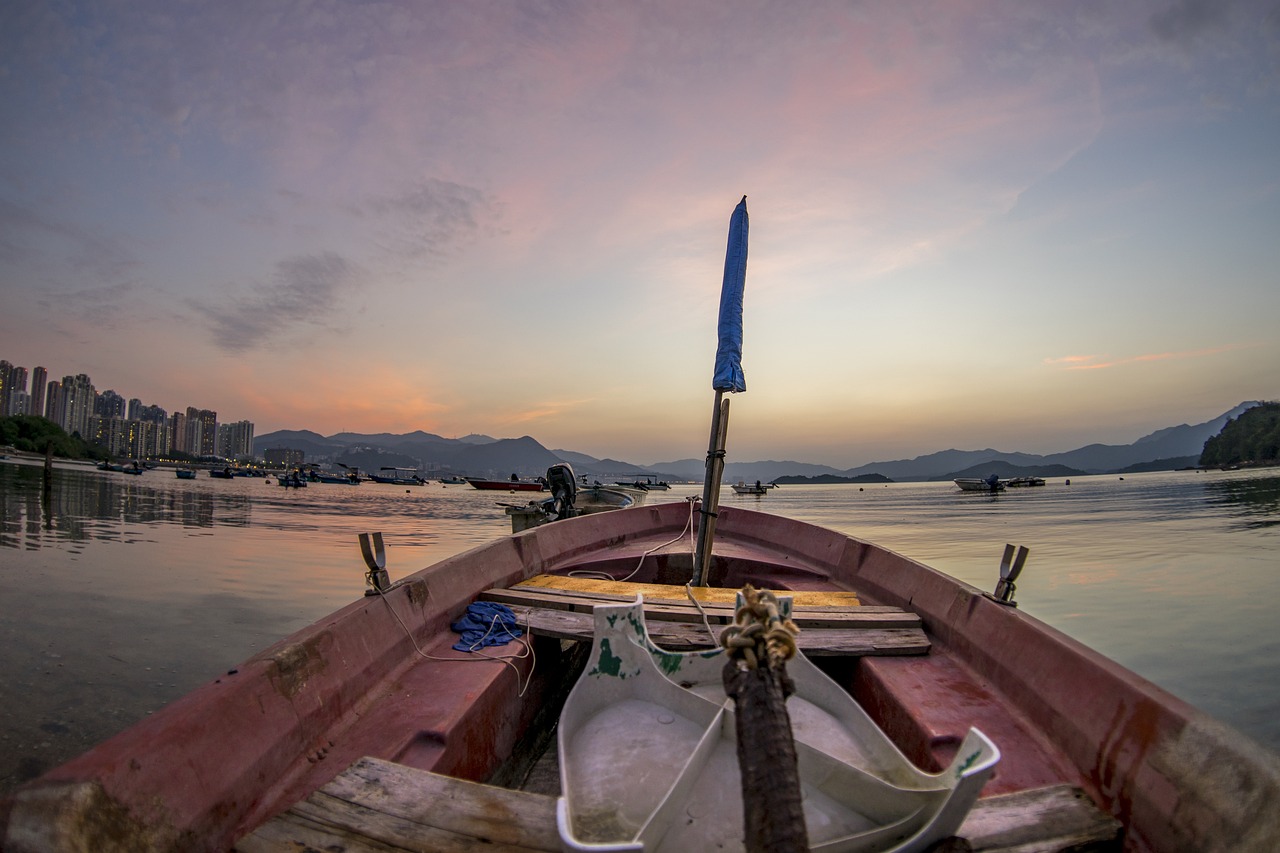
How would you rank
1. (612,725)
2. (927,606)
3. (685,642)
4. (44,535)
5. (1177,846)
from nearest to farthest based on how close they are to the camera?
(1177,846) < (612,725) < (685,642) < (927,606) < (44,535)

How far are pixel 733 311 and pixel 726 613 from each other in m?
3.26

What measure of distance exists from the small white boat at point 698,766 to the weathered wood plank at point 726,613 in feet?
2.78

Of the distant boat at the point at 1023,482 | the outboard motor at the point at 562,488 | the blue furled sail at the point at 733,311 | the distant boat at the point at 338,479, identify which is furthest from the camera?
the distant boat at the point at 338,479

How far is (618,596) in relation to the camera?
4.16m

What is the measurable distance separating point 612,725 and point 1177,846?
197 centimetres

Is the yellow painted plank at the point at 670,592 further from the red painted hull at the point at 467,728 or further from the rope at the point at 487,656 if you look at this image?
the rope at the point at 487,656

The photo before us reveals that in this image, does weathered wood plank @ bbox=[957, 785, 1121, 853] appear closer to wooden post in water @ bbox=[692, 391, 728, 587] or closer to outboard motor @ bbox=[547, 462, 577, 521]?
wooden post in water @ bbox=[692, 391, 728, 587]

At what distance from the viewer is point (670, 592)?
4477 mm

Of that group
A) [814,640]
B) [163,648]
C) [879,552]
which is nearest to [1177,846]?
[814,640]

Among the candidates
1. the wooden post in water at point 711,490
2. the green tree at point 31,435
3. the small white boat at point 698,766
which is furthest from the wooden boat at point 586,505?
the green tree at point 31,435

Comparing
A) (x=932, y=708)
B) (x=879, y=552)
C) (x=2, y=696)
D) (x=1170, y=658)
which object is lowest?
(x=1170, y=658)

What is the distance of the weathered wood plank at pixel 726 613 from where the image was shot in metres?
3.62

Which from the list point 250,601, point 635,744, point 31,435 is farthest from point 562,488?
point 31,435

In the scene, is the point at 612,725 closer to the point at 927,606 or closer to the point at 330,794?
the point at 330,794
